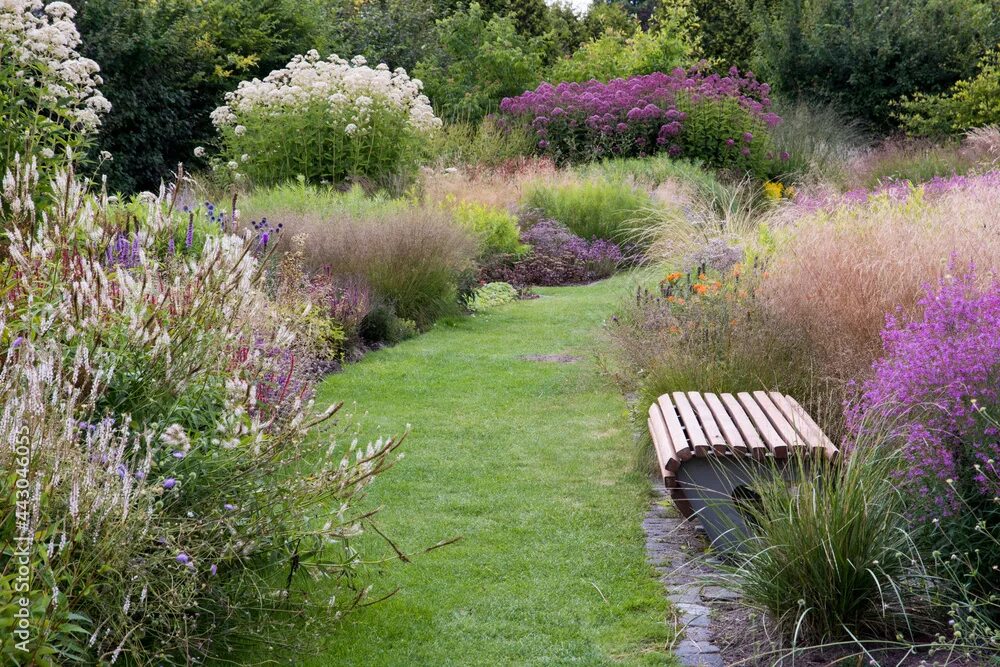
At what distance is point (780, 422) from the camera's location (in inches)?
177

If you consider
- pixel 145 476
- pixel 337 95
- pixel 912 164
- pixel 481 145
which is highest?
pixel 337 95

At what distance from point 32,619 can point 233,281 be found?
4.80ft

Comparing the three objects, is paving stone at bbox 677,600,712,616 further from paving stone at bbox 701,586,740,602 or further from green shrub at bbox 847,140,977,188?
green shrub at bbox 847,140,977,188

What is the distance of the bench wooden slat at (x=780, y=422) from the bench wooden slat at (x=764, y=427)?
1.0 inches

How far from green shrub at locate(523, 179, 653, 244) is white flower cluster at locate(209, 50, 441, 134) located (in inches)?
86.6

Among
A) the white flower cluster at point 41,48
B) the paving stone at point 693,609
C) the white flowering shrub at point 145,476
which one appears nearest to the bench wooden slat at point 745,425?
the paving stone at point 693,609

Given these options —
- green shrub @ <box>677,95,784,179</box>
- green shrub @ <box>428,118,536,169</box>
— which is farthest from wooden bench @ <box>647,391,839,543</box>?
green shrub @ <box>677,95,784,179</box>

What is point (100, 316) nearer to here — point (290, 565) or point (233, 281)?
point (233, 281)

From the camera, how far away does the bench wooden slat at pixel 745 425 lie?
4.11 metres

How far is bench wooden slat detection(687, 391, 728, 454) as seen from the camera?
416 cm

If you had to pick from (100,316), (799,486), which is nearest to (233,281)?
(100,316)

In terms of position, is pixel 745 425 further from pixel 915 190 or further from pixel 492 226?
pixel 492 226

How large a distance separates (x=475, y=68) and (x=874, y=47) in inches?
381

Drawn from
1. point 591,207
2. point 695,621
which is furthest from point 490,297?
point 695,621
